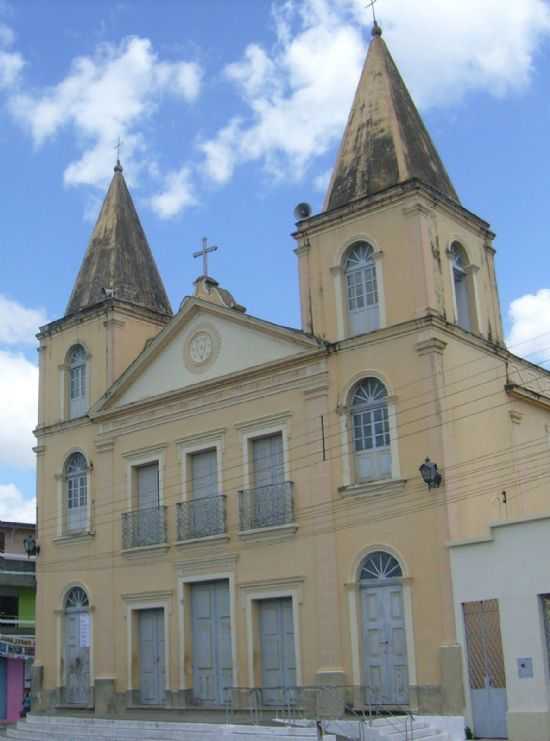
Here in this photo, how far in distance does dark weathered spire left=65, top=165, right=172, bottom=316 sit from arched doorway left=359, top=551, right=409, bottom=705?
35.6ft

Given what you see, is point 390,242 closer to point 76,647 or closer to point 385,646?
point 385,646

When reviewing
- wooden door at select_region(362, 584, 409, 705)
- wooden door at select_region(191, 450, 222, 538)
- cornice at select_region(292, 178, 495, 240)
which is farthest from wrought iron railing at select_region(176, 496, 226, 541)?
cornice at select_region(292, 178, 495, 240)

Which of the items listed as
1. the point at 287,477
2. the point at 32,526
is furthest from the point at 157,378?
the point at 32,526

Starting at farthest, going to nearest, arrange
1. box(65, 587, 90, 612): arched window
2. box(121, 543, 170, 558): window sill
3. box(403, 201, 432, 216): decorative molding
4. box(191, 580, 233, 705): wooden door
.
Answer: box(65, 587, 90, 612): arched window, box(121, 543, 170, 558): window sill, box(191, 580, 233, 705): wooden door, box(403, 201, 432, 216): decorative molding

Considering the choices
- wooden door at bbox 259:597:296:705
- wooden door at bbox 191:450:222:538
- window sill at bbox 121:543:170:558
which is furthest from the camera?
window sill at bbox 121:543:170:558

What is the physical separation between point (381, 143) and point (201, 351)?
6.25 meters

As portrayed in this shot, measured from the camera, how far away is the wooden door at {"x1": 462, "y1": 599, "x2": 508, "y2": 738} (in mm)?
17859

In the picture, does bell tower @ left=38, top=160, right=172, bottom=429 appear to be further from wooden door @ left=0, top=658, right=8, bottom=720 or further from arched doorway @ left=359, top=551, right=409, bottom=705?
arched doorway @ left=359, top=551, right=409, bottom=705

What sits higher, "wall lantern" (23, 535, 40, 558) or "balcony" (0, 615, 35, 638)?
"wall lantern" (23, 535, 40, 558)

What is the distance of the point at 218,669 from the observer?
22406mm

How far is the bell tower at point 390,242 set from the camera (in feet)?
68.7

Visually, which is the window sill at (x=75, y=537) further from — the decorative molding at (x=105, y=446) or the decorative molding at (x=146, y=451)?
the decorative molding at (x=146, y=451)

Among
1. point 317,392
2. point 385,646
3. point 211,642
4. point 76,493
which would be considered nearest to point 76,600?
point 76,493

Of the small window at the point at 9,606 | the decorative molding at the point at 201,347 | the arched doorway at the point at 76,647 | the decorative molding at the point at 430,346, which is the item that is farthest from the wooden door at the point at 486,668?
the small window at the point at 9,606
